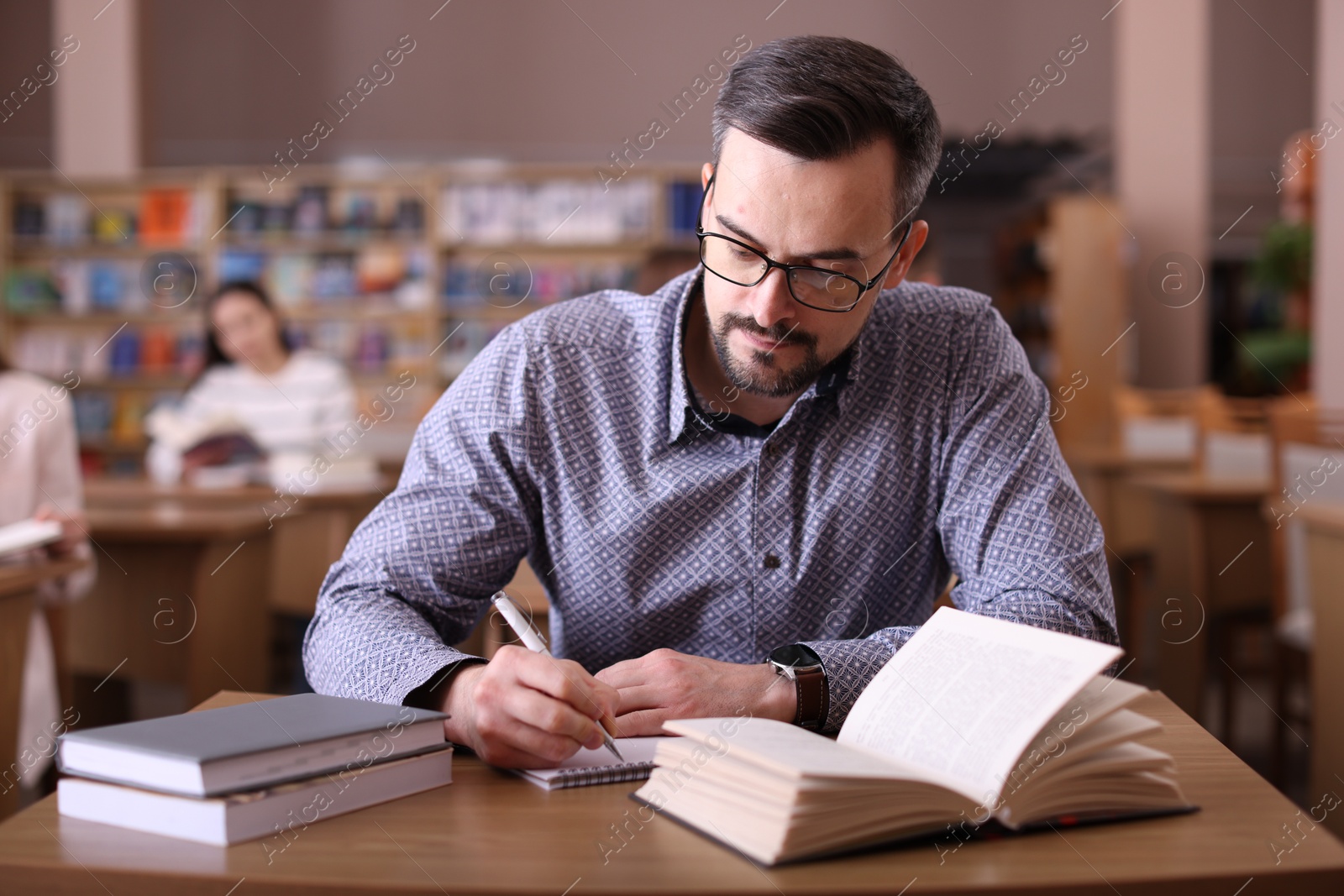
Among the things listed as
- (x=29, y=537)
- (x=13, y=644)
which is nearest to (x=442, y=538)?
(x=29, y=537)

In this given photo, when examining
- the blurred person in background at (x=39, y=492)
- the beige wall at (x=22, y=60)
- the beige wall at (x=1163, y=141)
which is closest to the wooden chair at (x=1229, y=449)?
the blurred person in background at (x=39, y=492)

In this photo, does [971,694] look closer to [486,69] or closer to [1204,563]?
[1204,563]

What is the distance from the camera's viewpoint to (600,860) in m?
0.81

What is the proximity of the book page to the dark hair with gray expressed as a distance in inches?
20.6

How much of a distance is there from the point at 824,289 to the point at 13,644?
6.06 feet

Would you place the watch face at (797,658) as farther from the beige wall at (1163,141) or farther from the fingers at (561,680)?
the beige wall at (1163,141)

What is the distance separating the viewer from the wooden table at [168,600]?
3039mm

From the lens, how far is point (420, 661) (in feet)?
3.69

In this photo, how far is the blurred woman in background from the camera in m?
4.75

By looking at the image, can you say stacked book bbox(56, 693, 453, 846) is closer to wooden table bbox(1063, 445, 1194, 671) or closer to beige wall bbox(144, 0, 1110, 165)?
wooden table bbox(1063, 445, 1194, 671)

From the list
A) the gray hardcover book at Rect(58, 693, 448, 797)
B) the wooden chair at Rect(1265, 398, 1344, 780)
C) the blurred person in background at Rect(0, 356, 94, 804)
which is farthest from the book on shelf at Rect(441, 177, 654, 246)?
the gray hardcover book at Rect(58, 693, 448, 797)

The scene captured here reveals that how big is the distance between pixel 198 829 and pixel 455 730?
0.27 metres

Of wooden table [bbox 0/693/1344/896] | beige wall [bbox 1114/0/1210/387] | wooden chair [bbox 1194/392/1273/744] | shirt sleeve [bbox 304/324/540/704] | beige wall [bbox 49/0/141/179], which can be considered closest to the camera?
wooden table [bbox 0/693/1344/896]

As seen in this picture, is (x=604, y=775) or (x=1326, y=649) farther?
(x=1326, y=649)
